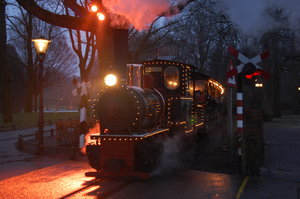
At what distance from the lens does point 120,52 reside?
7605 mm

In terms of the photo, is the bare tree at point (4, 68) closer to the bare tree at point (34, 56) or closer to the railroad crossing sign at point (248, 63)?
the bare tree at point (34, 56)

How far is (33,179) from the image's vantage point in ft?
26.4

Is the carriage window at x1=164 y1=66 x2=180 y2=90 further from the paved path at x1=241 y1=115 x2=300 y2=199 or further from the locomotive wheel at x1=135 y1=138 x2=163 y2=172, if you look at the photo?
the paved path at x1=241 y1=115 x2=300 y2=199

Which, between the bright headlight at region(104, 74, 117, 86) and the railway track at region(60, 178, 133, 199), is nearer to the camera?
the railway track at region(60, 178, 133, 199)

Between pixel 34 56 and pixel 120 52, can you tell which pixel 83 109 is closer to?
pixel 120 52

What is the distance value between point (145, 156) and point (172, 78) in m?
3.17

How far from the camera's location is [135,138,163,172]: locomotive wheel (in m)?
7.85

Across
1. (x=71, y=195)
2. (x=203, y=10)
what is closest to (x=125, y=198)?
(x=71, y=195)

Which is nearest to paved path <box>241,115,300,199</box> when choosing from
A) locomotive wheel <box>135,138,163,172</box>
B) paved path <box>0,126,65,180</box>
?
locomotive wheel <box>135,138,163,172</box>

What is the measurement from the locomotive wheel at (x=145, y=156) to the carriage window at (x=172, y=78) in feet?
8.26

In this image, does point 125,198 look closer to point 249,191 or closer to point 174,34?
point 249,191

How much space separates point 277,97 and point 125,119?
2766cm

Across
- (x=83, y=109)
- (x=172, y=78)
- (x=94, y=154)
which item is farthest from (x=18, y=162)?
(x=172, y=78)

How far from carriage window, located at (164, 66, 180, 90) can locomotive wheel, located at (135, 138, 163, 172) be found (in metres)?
2.52
